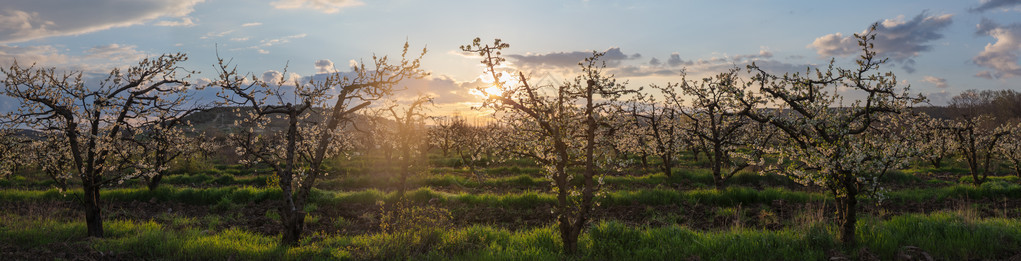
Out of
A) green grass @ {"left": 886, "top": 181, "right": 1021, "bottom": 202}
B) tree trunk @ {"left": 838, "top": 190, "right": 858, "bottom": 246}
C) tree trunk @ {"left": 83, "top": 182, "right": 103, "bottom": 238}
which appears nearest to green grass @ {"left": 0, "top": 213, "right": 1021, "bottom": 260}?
tree trunk @ {"left": 838, "top": 190, "right": 858, "bottom": 246}

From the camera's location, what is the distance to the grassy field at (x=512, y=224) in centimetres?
961

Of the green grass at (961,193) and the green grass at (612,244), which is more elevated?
the green grass at (612,244)

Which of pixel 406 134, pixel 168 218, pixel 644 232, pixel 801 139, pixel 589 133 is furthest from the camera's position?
pixel 406 134

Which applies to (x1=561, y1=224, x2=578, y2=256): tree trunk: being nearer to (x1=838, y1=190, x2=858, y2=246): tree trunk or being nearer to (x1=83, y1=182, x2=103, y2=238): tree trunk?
(x1=838, y1=190, x2=858, y2=246): tree trunk

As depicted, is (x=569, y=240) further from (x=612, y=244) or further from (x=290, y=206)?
(x=290, y=206)

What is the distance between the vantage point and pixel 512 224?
14.4 metres

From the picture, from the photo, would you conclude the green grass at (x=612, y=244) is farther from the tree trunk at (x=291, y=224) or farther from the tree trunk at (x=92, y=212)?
the tree trunk at (x=92, y=212)

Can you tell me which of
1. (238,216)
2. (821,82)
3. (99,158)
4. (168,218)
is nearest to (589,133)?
(821,82)

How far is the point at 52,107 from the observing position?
11.3 m

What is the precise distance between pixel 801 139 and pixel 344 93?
9716 millimetres

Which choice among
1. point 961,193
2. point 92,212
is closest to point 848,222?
point 961,193

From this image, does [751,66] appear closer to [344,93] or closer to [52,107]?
[344,93]

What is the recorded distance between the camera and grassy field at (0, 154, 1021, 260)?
961 cm

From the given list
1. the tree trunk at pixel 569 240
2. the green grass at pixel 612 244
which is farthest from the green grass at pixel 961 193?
the tree trunk at pixel 569 240
